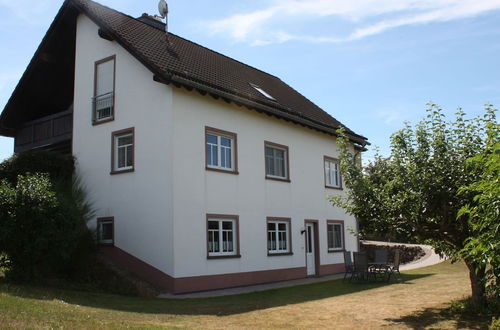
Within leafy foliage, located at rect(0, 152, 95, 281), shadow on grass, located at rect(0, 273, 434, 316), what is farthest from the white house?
leafy foliage, located at rect(0, 152, 95, 281)

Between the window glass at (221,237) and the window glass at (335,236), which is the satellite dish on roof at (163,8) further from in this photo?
the window glass at (335,236)

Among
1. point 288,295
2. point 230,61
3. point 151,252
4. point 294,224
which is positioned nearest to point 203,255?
point 151,252

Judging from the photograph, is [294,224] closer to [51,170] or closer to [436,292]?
[436,292]

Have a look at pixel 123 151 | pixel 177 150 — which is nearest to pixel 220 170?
pixel 177 150

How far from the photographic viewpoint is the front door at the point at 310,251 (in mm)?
20500

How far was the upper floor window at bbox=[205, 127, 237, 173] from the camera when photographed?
16594mm

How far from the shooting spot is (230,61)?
76.8 ft

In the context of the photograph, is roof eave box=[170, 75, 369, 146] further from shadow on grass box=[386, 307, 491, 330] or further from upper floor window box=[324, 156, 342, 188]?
shadow on grass box=[386, 307, 491, 330]

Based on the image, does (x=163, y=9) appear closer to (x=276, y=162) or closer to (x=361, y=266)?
(x=276, y=162)

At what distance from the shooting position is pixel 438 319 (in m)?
9.66

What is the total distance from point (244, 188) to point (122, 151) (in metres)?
4.30

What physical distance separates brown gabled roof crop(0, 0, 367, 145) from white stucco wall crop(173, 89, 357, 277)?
18.5 inches

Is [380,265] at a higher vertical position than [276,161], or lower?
lower

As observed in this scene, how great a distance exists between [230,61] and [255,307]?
14.2 metres
